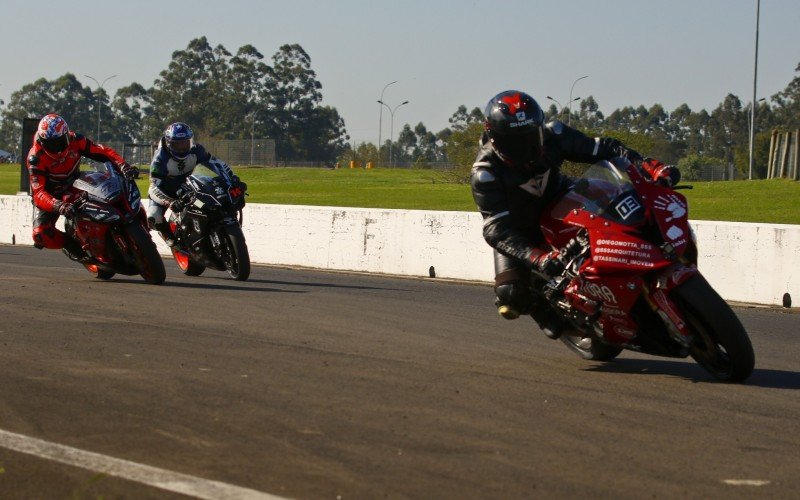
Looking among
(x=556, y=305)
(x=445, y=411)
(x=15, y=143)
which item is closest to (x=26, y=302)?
(x=556, y=305)

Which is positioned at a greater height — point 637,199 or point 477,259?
point 637,199

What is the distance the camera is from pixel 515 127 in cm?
796

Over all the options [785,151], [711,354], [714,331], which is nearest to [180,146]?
[711,354]

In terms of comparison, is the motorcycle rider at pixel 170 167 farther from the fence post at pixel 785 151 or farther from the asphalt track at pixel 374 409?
the fence post at pixel 785 151

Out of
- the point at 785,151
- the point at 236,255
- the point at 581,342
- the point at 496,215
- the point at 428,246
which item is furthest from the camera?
the point at 785,151

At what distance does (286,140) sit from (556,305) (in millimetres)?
126407

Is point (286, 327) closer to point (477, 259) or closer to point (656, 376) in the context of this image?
point (656, 376)

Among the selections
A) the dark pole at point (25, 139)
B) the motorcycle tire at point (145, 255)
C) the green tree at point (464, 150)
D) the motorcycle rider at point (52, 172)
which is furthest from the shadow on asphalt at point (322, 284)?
the green tree at point (464, 150)

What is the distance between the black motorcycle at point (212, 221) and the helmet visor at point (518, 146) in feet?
23.3

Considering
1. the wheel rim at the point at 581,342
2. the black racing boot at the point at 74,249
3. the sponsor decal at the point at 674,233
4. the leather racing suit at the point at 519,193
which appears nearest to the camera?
the sponsor decal at the point at 674,233

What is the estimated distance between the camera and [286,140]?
437 ft

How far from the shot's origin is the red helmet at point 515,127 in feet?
26.2

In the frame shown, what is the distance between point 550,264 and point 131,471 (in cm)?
347

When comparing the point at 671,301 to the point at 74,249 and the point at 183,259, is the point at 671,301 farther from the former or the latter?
the point at 183,259
